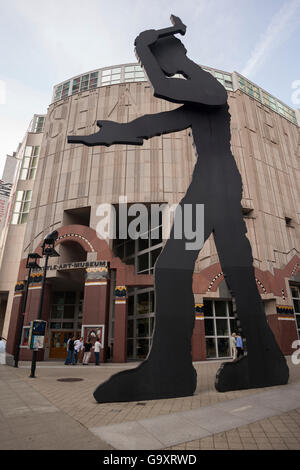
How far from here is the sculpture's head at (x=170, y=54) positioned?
8.75m

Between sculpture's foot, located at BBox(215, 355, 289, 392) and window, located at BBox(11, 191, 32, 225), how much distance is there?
1009 inches

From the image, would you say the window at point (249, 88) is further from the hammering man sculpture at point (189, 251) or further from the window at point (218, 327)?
the hammering man sculpture at point (189, 251)

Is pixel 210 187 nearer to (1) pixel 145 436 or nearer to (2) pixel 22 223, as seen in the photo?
(1) pixel 145 436

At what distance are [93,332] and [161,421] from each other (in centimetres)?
1418

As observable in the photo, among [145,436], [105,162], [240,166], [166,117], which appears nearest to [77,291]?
[105,162]

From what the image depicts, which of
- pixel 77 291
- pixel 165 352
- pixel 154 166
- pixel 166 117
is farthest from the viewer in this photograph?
pixel 77 291

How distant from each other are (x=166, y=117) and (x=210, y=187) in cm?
254

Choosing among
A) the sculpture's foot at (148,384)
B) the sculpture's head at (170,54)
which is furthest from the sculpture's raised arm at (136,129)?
the sculpture's foot at (148,384)

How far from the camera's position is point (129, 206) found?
76.0 ft

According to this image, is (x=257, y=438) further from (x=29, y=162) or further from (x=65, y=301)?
(x=29, y=162)

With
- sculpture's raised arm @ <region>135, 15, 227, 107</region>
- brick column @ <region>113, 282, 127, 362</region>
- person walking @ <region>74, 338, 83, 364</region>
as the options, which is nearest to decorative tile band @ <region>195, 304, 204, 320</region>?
brick column @ <region>113, 282, 127, 362</region>

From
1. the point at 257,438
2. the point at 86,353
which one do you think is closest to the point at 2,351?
the point at 86,353

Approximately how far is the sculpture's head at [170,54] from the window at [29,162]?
78.2 feet
